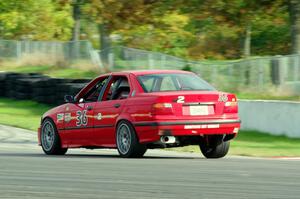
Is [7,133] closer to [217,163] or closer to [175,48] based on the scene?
[217,163]

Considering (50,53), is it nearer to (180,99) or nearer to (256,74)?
(256,74)

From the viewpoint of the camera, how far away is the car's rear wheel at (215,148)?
13891 millimetres

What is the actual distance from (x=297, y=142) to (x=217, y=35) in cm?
4113

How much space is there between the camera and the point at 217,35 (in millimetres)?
59156

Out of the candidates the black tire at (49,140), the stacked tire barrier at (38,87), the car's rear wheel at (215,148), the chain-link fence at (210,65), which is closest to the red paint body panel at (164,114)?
the car's rear wheel at (215,148)

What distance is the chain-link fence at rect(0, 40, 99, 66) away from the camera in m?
43.1

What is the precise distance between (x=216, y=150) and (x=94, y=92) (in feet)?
7.73

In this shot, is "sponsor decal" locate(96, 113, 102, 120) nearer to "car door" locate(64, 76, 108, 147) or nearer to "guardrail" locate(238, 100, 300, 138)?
"car door" locate(64, 76, 108, 147)

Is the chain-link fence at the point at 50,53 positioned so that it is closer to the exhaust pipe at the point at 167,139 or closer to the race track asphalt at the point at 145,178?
the exhaust pipe at the point at 167,139

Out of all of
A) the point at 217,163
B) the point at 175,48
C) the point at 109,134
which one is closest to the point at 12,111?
the point at 109,134

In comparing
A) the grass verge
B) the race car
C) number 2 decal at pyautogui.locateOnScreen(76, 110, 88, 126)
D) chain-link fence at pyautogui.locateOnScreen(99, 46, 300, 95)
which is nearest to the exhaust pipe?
the race car

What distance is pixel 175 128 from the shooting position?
12977mm

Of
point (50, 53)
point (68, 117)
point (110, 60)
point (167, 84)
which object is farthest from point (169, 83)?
point (50, 53)

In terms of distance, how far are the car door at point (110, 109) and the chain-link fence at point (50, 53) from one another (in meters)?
24.9
